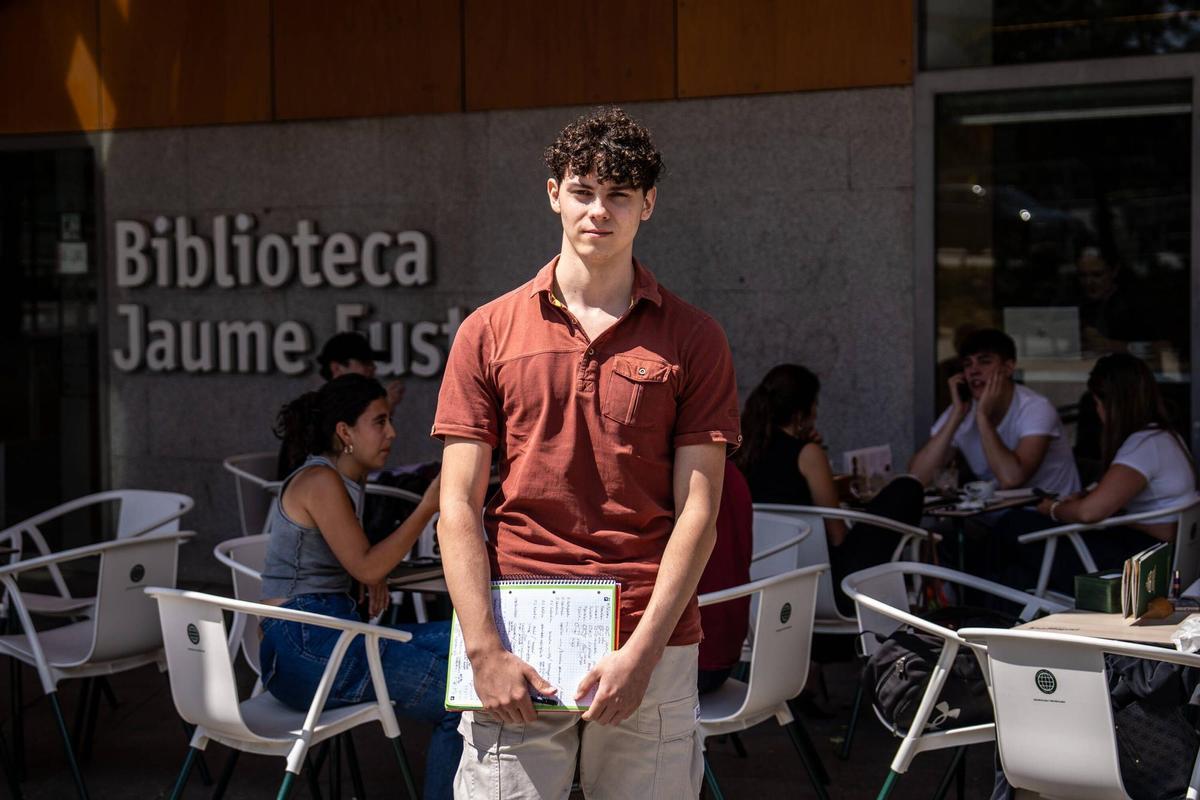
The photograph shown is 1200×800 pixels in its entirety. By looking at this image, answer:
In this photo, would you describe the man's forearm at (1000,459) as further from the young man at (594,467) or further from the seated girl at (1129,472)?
the young man at (594,467)

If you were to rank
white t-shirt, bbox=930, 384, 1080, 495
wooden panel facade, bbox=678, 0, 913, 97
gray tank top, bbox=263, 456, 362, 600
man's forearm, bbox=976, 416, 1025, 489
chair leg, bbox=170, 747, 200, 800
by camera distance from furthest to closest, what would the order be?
wooden panel facade, bbox=678, 0, 913, 97 → white t-shirt, bbox=930, 384, 1080, 495 → man's forearm, bbox=976, 416, 1025, 489 → gray tank top, bbox=263, 456, 362, 600 → chair leg, bbox=170, 747, 200, 800

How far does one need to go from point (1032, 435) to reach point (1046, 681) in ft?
10.9

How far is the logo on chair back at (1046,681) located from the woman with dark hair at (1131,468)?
7.90 feet

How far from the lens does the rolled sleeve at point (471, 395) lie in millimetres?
2432

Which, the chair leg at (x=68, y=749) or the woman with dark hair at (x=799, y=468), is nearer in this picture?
the chair leg at (x=68, y=749)

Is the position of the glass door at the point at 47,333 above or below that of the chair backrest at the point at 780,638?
above

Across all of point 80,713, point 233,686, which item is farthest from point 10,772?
point 233,686

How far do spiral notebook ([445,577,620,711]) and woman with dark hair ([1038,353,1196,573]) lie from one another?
11.3 ft

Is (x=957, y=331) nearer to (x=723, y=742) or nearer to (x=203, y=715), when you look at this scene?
(x=723, y=742)

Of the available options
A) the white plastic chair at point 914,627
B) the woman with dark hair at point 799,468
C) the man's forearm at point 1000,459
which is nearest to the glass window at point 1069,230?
the man's forearm at point 1000,459

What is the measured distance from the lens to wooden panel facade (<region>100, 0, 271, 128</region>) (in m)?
7.60

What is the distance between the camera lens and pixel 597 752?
244 cm

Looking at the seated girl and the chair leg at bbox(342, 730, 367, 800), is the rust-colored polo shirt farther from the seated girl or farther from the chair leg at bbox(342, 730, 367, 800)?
the seated girl

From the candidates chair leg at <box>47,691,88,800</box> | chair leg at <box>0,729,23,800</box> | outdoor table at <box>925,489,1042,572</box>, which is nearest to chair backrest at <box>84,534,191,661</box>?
chair leg at <box>47,691,88,800</box>
